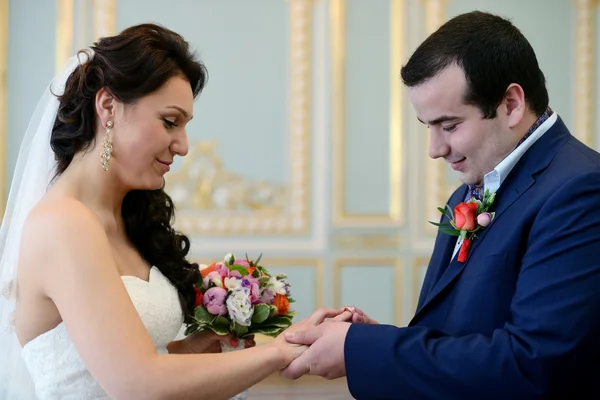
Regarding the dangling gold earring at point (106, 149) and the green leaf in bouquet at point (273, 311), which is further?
the green leaf in bouquet at point (273, 311)

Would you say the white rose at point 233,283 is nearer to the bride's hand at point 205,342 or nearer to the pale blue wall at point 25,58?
→ the bride's hand at point 205,342

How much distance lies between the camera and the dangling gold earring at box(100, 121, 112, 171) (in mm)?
2443

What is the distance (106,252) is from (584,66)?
558 centimetres

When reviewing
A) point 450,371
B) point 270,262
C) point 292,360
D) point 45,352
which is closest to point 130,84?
point 45,352

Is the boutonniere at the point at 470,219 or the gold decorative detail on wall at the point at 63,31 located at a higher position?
the gold decorative detail on wall at the point at 63,31

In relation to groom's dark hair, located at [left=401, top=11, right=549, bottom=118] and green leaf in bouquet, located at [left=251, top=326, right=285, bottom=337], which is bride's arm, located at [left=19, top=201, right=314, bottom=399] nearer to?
green leaf in bouquet, located at [left=251, top=326, right=285, bottom=337]

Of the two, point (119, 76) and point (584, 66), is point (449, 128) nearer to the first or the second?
point (119, 76)

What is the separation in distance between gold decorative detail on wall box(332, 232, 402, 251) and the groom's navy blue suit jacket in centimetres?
382

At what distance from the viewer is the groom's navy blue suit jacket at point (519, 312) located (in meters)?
1.96

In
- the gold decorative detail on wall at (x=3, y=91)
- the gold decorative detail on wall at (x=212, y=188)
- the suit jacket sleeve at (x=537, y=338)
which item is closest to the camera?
the suit jacket sleeve at (x=537, y=338)

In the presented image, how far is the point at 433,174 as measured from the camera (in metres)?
6.36

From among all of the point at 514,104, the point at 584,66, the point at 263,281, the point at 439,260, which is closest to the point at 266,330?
the point at 263,281

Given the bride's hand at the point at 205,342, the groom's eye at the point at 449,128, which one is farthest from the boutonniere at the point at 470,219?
the bride's hand at the point at 205,342

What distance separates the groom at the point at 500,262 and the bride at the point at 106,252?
19.8 inches
